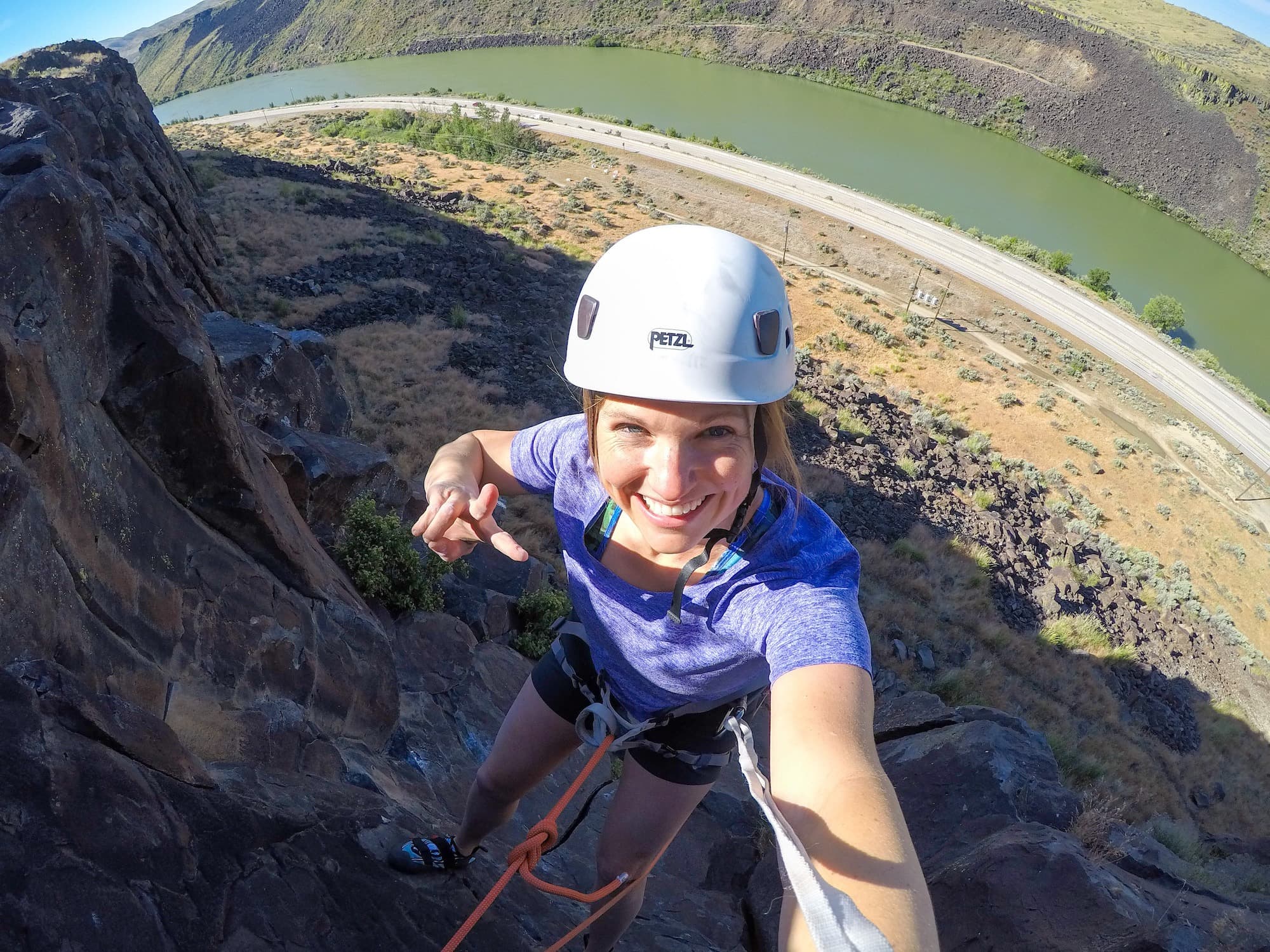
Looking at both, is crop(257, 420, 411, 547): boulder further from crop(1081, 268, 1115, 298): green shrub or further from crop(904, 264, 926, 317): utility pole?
crop(1081, 268, 1115, 298): green shrub

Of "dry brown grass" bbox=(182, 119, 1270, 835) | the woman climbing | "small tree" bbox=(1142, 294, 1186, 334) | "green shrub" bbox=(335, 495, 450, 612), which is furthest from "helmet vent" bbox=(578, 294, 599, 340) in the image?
"small tree" bbox=(1142, 294, 1186, 334)

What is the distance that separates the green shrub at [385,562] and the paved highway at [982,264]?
37.1 metres

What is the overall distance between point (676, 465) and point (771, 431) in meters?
0.47

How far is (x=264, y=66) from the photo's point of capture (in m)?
129

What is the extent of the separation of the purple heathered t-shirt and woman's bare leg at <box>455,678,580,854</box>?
487mm

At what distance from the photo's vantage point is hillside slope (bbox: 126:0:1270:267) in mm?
64938

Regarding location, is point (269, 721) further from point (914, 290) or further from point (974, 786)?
point (914, 290)

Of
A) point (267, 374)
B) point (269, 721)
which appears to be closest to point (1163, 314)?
point (267, 374)

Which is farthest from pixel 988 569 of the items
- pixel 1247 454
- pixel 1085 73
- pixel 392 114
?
pixel 1085 73

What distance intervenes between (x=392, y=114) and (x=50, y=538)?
6636 cm

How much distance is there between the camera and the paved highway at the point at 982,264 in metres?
34.7

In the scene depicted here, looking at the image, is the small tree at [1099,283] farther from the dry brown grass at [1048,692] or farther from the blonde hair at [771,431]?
the blonde hair at [771,431]

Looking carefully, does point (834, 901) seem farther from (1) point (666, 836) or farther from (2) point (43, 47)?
(2) point (43, 47)

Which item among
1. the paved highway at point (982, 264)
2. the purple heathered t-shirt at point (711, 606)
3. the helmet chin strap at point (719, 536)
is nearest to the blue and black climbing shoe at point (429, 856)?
the purple heathered t-shirt at point (711, 606)
